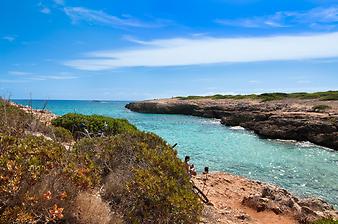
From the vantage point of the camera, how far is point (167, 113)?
97.9 metres

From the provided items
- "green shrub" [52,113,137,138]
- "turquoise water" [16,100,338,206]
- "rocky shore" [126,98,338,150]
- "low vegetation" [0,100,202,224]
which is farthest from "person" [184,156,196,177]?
"rocky shore" [126,98,338,150]

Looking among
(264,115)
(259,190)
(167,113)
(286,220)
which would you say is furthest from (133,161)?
(167,113)

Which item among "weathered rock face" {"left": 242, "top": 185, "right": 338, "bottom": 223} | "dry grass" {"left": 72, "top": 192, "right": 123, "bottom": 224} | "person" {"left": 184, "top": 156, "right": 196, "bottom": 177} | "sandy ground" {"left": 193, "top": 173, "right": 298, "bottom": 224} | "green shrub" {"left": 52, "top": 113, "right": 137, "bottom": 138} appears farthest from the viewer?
"green shrub" {"left": 52, "top": 113, "right": 137, "bottom": 138}

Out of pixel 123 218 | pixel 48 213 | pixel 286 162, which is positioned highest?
pixel 48 213

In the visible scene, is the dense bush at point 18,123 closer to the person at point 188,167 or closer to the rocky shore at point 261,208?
the person at point 188,167

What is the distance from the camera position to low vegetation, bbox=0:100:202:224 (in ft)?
17.9

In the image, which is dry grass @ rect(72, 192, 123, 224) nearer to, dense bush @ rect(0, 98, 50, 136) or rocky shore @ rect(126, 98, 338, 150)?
dense bush @ rect(0, 98, 50, 136)

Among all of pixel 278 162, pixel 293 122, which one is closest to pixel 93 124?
pixel 278 162

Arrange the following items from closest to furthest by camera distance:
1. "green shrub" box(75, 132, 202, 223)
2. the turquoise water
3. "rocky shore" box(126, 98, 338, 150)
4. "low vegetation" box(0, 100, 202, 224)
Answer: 1. "low vegetation" box(0, 100, 202, 224)
2. "green shrub" box(75, 132, 202, 223)
3. the turquoise water
4. "rocky shore" box(126, 98, 338, 150)

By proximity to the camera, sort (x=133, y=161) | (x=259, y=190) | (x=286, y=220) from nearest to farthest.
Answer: (x=133, y=161) < (x=286, y=220) < (x=259, y=190)

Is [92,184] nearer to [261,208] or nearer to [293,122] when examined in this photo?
[261,208]

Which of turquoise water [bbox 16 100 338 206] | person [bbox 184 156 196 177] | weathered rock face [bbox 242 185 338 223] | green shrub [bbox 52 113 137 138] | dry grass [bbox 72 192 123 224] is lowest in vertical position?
turquoise water [bbox 16 100 338 206]

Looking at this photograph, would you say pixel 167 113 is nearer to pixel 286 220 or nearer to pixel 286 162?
pixel 286 162

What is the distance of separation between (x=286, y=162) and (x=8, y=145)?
79.8 ft
